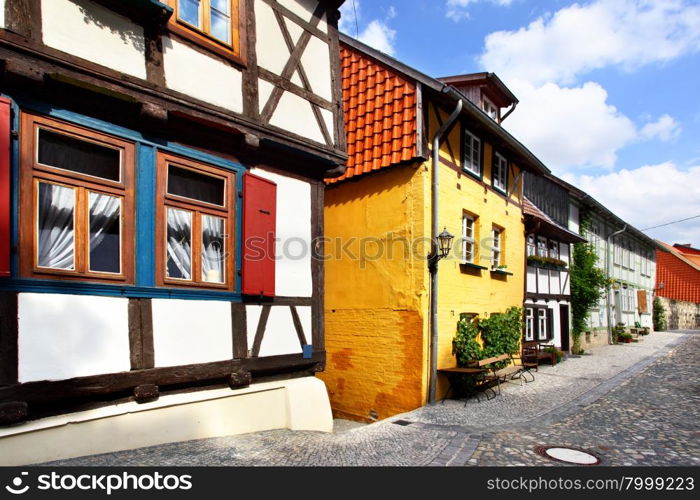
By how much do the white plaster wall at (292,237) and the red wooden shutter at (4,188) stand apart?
9.32 ft

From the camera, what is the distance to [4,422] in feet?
12.7

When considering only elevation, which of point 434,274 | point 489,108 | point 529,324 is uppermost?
point 489,108

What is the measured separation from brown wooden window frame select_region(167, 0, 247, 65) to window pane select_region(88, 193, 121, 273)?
6.97 feet

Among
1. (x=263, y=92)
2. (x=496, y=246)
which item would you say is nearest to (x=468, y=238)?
(x=496, y=246)

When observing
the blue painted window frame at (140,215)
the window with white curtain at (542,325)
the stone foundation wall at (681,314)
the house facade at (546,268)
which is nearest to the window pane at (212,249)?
the blue painted window frame at (140,215)

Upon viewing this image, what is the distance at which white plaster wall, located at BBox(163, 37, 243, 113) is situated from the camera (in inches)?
204

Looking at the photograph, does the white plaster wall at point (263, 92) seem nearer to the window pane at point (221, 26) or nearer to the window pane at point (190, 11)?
the window pane at point (221, 26)

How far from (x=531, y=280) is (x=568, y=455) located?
10045 mm

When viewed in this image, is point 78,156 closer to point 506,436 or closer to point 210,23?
point 210,23

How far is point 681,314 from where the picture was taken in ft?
118

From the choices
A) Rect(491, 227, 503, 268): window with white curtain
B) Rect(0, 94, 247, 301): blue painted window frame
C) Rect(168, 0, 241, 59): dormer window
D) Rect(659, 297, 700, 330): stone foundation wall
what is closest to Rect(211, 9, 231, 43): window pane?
Rect(168, 0, 241, 59): dormer window

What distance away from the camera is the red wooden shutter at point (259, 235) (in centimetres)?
587
